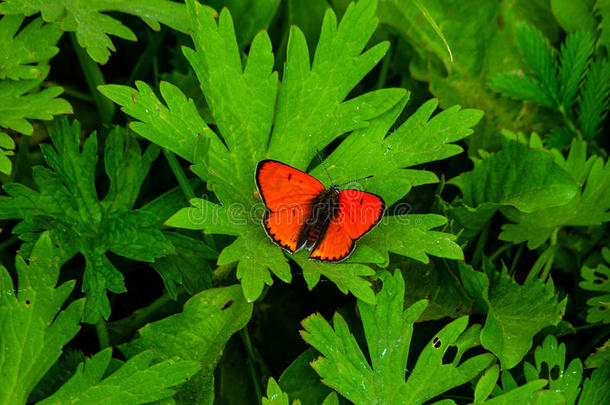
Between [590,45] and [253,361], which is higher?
[590,45]

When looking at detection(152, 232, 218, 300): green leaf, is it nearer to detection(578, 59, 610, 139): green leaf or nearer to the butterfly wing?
the butterfly wing

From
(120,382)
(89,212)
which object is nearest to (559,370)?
(120,382)

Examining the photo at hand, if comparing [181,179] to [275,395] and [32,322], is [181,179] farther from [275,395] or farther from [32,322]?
[275,395]

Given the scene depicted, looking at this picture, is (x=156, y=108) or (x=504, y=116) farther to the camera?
(x=504, y=116)

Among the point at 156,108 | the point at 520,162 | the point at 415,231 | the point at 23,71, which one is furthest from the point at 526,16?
the point at 23,71

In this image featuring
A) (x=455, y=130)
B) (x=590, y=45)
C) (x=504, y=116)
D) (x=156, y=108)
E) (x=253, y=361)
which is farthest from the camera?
(x=504, y=116)

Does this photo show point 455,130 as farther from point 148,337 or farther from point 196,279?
point 148,337

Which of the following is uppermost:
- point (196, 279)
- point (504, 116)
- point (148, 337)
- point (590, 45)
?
point (590, 45)

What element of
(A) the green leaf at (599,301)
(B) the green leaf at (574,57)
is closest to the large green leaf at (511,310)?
(A) the green leaf at (599,301)
